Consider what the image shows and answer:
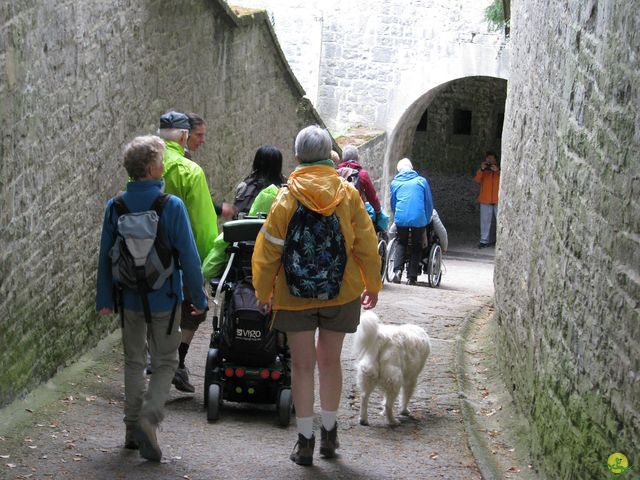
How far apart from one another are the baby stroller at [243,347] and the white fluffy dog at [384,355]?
45cm

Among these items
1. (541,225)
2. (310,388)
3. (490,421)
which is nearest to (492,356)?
(490,421)

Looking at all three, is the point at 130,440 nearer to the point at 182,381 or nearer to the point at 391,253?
the point at 182,381

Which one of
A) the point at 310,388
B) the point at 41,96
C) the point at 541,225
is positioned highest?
the point at 41,96

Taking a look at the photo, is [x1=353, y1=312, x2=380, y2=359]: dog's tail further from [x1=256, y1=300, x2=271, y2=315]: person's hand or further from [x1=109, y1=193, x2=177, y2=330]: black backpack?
[x1=109, y1=193, x2=177, y2=330]: black backpack

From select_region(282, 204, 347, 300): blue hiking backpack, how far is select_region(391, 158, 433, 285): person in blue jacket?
27.1 feet

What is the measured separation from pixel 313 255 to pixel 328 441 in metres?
1.01

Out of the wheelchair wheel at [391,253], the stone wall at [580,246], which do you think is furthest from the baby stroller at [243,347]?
the wheelchair wheel at [391,253]

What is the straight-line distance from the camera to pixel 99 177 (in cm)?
820

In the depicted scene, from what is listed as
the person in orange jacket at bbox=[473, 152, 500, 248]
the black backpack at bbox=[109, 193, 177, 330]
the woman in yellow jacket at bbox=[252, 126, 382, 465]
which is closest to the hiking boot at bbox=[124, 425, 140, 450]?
the black backpack at bbox=[109, 193, 177, 330]

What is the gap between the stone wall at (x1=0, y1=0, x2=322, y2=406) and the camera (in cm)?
624

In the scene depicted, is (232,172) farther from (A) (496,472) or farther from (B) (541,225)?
(A) (496,472)

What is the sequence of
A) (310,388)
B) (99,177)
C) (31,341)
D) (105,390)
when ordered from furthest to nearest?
1. (99,177)
2. (105,390)
3. (31,341)
4. (310,388)

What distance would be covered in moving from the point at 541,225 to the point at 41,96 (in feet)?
10.0

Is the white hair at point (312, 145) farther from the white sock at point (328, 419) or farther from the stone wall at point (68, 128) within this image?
Answer: the stone wall at point (68, 128)
